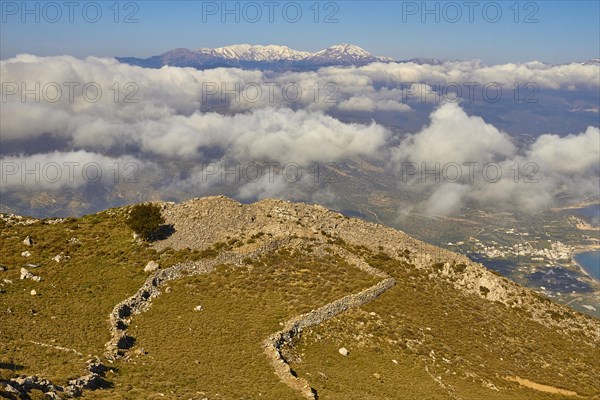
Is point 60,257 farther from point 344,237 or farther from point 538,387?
point 538,387

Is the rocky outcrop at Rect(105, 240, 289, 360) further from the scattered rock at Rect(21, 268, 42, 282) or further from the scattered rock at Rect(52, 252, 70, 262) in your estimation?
the scattered rock at Rect(52, 252, 70, 262)

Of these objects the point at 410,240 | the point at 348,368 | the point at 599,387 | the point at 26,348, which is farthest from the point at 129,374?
the point at 410,240

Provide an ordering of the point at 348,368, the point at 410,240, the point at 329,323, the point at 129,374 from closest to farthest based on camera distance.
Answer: the point at 129,374
the point at 348,368
the point at 329,323
the point at 410,240

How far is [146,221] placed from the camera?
64625mm

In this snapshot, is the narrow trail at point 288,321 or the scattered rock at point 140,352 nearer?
the narrow trail at point 288,321

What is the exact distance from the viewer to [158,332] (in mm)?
43688

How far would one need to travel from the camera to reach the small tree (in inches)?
2530

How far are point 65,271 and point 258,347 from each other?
31581mm

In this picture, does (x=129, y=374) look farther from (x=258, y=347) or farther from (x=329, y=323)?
(x=329, y=323)

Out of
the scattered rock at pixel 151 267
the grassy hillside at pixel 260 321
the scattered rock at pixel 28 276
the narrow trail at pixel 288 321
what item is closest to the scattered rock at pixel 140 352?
the grassy hillside at pixel 260 321

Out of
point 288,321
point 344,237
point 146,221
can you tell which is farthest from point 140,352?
point 344,237

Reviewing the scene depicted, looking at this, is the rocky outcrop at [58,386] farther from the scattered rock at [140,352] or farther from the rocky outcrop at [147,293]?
the scattered rock at [140,352]

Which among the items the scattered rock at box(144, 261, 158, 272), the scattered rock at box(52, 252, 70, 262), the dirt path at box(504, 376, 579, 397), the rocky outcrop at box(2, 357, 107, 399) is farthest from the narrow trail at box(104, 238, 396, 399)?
the dirt path at box(504, 376, 579, 397)

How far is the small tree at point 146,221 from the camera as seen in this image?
6425 cm
